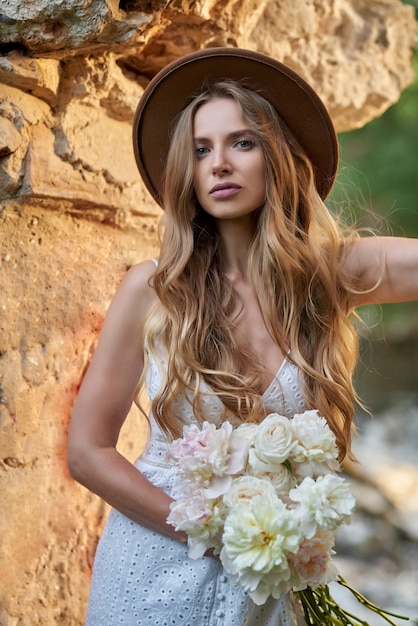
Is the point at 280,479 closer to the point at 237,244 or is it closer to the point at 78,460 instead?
the point at 78,460

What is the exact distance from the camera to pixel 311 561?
1.73 metres

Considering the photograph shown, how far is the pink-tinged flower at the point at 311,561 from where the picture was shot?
66.4 inches

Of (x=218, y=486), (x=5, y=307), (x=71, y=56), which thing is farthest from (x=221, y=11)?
(x=218, y=486)

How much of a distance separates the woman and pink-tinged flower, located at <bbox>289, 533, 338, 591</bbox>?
367 mm

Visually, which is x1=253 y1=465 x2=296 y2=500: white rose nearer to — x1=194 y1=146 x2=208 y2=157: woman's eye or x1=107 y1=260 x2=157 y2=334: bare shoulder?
x1=107 y1=260 x2=157 y2=334: bare shoulder

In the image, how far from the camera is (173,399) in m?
2.16

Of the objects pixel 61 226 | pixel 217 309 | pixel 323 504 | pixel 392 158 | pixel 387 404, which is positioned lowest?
pixel 387 404

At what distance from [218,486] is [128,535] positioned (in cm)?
55

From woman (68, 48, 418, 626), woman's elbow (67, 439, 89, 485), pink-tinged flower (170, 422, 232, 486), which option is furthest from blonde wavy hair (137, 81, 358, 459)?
pink-tinged flower (170, 422, 232, 486)

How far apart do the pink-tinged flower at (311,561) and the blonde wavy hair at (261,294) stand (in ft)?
1.55

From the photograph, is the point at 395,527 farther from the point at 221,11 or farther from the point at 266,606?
the point at 221,11

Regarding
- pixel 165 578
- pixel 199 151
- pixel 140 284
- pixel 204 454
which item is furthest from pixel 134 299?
pixel 165 578

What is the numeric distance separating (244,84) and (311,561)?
1.37 meters

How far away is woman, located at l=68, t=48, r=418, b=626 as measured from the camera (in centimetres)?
212
